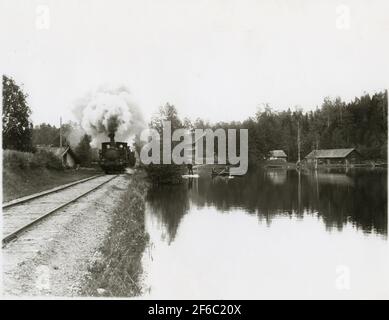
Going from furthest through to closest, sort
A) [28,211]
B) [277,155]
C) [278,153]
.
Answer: [278,153] < [277,155] < [28,211]

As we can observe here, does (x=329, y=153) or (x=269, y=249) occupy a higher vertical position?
(x=329, y=153)

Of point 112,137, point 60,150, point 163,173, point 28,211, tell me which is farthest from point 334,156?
point 28,211

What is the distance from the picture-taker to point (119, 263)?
9602mm

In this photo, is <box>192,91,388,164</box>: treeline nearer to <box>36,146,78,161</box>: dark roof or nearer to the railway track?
<box>36,146,78,161</box>: dark roof

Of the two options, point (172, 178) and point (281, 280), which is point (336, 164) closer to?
point (172, 178)

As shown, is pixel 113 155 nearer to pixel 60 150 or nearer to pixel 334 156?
pixel 60 150

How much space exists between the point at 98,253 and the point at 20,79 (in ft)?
85.5

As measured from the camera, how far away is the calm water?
9.55 meters

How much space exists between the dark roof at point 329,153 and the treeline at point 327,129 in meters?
1.83

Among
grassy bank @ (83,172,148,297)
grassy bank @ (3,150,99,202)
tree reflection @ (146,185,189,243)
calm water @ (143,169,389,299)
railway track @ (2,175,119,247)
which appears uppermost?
grassy bank @ (3,150,99,202)

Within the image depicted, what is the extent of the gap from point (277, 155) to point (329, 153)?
8602mm

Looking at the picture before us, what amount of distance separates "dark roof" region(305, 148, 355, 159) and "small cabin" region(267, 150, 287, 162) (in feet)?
13.6

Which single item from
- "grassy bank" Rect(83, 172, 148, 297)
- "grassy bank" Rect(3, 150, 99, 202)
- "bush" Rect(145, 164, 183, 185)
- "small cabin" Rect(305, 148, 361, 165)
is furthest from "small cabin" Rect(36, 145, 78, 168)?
"small cabin" Rect(305, 148, 361, 165)
